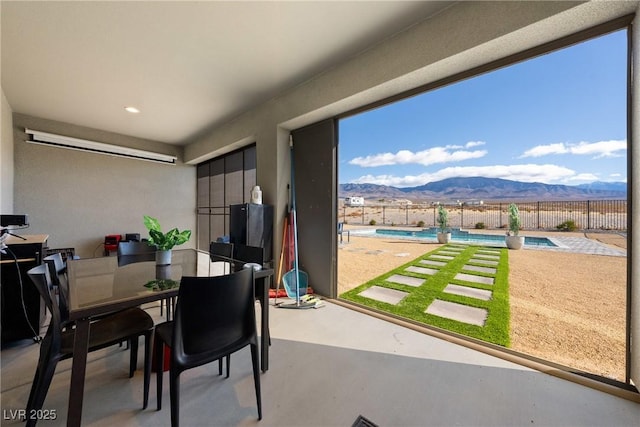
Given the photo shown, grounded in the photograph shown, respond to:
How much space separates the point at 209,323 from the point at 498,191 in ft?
12.8

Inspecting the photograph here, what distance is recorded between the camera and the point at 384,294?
3.59m

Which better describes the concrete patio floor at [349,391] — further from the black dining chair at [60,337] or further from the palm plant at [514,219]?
the palm plant at [514,219]

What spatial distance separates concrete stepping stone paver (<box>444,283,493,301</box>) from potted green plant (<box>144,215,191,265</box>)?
3.49m

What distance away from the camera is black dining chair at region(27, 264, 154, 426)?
120 centimetres

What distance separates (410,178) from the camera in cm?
498

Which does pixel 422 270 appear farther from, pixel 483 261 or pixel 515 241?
pixel 515 241

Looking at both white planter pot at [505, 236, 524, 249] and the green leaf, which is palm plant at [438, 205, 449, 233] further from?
the green leaf

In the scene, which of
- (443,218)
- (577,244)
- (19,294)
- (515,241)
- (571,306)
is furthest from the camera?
(443,218)

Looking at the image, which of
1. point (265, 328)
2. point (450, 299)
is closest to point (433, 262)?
point (450, 299)

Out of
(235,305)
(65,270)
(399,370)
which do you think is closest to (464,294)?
(399,370)

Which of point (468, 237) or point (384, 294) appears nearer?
point (384, 294)

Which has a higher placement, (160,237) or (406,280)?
(160,237)

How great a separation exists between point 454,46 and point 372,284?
3.36 m

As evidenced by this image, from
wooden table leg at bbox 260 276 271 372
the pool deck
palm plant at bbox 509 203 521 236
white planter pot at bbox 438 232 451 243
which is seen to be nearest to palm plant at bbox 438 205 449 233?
white planter pot at bbox 438 232 451 243
